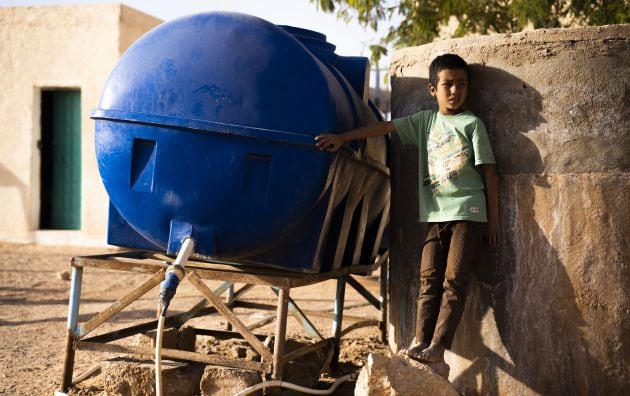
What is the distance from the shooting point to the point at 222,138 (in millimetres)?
3227

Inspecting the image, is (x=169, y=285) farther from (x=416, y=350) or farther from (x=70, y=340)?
(x=416, y=350)

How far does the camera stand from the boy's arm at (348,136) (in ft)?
10.7

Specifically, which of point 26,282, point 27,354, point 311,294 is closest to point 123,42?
point 26,282

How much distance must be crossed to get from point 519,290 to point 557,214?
0.37 m

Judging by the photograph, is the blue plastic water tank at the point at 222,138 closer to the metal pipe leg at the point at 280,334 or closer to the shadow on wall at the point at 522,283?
the metal pipe leg at the point at 280,334

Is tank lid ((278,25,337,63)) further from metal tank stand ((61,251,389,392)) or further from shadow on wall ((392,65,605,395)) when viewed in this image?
metal tank stand ((61,251,389,392))

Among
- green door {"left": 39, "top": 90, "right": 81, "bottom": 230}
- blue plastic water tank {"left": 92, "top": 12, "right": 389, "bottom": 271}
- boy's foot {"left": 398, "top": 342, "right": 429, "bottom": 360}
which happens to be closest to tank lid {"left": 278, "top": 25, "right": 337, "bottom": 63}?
blue plastic water tank {"left": 92, "top": 12, "right": 389, "bottom": 271}

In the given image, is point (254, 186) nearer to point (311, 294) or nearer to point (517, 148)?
point (517, 148)

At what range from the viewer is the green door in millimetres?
10812

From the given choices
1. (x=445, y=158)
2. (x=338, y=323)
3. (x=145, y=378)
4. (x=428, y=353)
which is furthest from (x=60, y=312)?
(x=445, y=158)

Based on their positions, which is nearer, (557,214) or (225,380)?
(557,214)

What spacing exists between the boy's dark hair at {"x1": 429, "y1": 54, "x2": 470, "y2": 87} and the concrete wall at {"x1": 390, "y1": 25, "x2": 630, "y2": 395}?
0.10 m

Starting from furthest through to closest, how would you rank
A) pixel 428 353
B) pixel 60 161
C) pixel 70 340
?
pixel 60 161, pixel 70 340, pixel 428 353

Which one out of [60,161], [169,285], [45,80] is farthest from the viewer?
[60,161]
